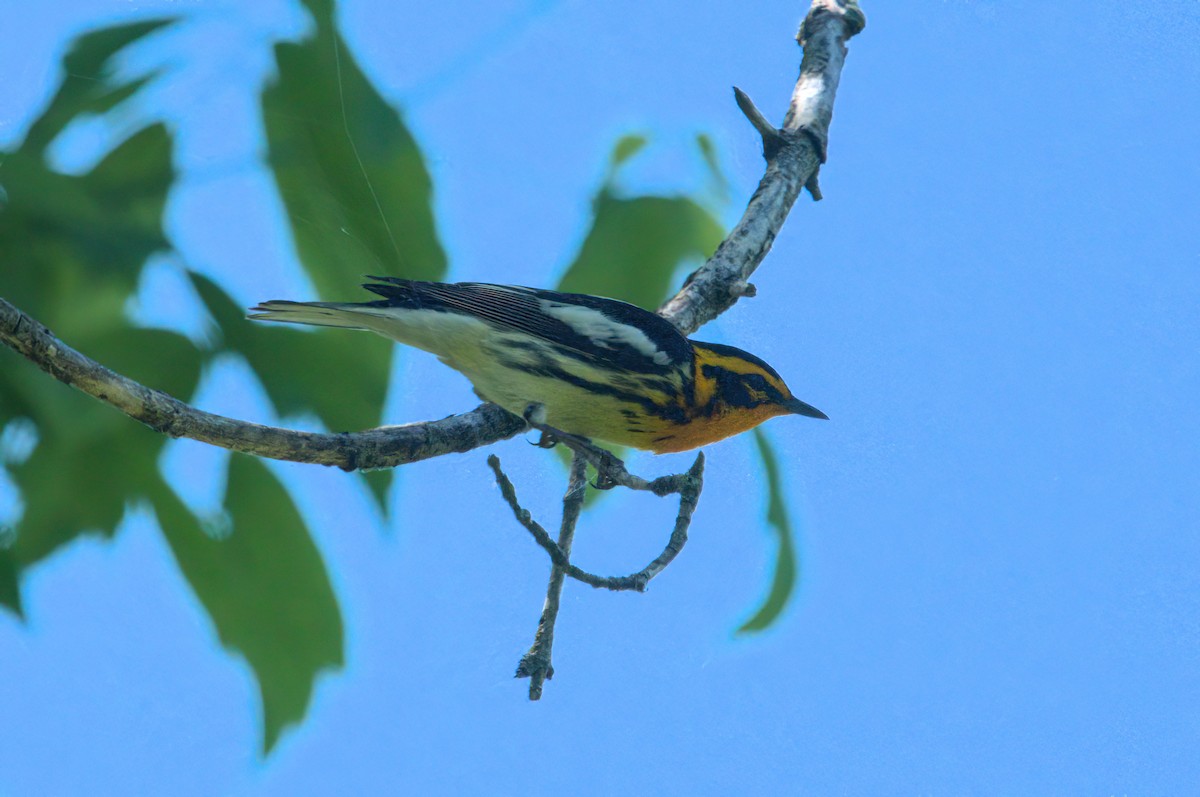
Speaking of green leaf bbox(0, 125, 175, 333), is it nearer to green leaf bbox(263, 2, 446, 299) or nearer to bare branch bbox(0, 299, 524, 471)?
green leaf bbox(263, 2, 446, 299)

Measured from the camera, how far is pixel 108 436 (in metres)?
2.92

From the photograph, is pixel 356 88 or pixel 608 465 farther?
pixel 356 88

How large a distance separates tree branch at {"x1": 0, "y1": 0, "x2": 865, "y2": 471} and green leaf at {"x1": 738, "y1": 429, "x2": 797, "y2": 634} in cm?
52

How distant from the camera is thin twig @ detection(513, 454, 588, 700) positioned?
2.31m

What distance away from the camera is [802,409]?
3068mm

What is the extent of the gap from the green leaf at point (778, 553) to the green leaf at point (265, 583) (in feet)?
3.94

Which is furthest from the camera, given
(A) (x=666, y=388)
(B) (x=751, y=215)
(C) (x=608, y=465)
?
(B) (x=751, y=215)

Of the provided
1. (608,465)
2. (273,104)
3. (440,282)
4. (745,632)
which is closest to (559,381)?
(608,465)

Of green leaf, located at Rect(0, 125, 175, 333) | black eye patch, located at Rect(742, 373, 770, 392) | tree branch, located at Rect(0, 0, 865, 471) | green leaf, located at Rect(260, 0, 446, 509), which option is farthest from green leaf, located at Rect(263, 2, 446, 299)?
black eye patch, located at Rect(742, 373, 770, 392)

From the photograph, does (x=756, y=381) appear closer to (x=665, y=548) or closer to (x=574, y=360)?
(x=574, y=360)

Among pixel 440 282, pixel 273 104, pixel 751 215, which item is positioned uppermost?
pixel 751 215

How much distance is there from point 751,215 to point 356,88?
1.37 metres

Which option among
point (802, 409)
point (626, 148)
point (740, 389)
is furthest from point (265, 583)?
point (626, 148)

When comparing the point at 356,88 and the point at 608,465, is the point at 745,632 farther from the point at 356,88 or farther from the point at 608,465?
the point at 356,88
